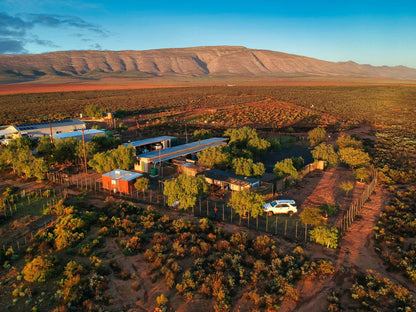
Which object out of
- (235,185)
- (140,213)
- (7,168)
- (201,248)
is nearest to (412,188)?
(235,185)

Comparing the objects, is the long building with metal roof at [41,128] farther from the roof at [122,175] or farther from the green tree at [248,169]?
the green tree at [248,169]

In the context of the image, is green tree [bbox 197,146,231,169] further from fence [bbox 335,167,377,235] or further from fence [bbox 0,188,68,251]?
Result: fence [bbox 0,188,68,251]

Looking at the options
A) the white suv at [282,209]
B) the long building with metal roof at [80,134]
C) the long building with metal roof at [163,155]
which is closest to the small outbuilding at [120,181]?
the long building with metal roof at [163,155]

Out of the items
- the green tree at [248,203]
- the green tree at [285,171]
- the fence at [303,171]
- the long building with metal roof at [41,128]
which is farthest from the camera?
the long building with metal roof at [41,128]

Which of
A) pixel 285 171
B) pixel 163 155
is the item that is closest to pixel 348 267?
pixel 285 171

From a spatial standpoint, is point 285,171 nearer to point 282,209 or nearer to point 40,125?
point 282,209

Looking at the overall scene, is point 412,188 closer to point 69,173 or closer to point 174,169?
point 174,169
